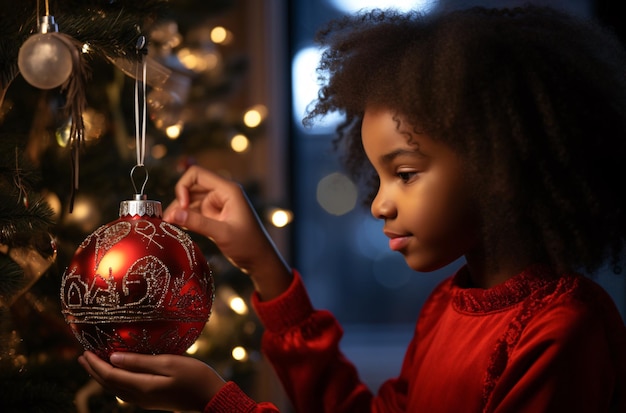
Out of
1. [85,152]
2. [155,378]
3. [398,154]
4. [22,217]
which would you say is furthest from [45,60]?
[85,152]

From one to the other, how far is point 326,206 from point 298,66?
0.63m

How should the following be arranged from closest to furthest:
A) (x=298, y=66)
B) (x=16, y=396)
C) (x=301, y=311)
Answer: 1. (x=16, y=396)
2. (x=301, y=311)
3. (x=298, y=66)

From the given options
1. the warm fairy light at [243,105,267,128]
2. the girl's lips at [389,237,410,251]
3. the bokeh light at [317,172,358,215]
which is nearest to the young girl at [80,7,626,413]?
the girl's lips at [389,237,410,251]

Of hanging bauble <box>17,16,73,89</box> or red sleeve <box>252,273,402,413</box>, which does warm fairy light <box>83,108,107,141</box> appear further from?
hanging bauble <box>17,16,73,89</box>

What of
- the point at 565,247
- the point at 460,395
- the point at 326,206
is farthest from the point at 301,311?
the point at 326,206

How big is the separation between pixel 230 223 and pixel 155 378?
0.38m

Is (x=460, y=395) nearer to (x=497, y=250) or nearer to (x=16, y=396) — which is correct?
(x=497, y=250)

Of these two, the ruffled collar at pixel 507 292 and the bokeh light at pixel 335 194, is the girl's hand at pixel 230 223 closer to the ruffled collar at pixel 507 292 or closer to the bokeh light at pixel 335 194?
the ruffled collar at pixel 507 292

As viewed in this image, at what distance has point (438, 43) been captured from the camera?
1.04 metres

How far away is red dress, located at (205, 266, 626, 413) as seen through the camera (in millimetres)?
924

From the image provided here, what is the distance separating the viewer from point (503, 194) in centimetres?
99

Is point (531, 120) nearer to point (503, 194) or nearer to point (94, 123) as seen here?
point (503, 194)

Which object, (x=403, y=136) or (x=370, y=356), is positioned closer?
(x=403, y=136)

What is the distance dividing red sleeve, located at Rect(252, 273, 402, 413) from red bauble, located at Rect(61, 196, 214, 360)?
1.21ft
